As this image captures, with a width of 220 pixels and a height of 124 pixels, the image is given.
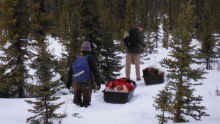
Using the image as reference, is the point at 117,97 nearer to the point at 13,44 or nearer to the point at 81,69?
the point at 81,69

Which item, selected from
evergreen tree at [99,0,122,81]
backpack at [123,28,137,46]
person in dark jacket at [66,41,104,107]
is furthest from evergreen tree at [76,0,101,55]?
person in dark jacket at [66,41,104,107]

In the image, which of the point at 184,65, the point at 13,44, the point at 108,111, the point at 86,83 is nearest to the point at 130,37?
the point at 86,83

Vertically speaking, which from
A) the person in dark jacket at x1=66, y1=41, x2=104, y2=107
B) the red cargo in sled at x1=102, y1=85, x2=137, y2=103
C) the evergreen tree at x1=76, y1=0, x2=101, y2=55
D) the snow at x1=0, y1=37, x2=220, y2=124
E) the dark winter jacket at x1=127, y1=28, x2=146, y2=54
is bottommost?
the snow at x1=0, y1=37, x2=220, y2=124

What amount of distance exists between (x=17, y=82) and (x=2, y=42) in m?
2.51

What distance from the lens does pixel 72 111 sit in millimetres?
7090

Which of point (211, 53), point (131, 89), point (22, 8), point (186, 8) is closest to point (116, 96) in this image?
point (131, 89)

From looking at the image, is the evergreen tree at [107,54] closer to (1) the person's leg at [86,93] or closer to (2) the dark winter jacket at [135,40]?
(2) the dark winter jacket at [135,40]

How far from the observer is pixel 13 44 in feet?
42.0

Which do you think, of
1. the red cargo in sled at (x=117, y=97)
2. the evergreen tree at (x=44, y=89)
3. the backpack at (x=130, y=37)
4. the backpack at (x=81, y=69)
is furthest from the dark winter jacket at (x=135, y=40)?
the evergreen tree at (x=44, y=89)

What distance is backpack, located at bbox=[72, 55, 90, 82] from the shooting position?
7215 mm

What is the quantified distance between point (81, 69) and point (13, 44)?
746cm

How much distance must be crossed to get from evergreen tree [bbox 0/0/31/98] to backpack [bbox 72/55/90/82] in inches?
258

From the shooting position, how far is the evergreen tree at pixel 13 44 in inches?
490

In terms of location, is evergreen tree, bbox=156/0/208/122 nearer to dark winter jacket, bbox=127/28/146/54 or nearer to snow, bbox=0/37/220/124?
snow, bbox=0/37/220/124
